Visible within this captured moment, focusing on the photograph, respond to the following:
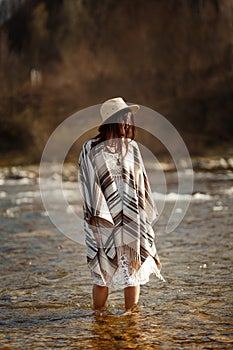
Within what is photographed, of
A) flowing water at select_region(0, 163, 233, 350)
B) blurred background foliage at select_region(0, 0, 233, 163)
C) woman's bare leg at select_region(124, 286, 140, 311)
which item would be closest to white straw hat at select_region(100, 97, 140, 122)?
woman's bare leg at select_region(124, 286, 140, 311)

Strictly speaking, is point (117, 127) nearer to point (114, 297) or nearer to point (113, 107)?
point (113, 107)

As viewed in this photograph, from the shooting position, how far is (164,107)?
64.9 m

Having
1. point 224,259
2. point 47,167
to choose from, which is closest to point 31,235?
point 224,259

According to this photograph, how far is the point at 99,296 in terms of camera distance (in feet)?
21.8

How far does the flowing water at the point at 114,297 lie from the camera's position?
19.7ft

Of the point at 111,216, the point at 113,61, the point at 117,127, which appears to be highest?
the point at 113,61

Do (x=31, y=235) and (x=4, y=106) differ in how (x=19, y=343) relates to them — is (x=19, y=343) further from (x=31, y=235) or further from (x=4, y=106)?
(x=4, y=106)

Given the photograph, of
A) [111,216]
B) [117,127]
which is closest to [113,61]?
[117,127]

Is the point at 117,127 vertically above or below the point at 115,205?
above

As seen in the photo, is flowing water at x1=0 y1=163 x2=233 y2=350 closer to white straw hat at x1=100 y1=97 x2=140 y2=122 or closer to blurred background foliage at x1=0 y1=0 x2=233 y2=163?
white straw hat at x1=100 y1=97 x2=140 y2=122

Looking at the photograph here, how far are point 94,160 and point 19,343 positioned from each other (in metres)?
1.63

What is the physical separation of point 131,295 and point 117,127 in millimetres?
1431

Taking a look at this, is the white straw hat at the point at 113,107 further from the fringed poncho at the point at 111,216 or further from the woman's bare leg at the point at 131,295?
the woman's bare leg at the point at 131,295

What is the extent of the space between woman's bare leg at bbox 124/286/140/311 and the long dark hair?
1.20 metres
